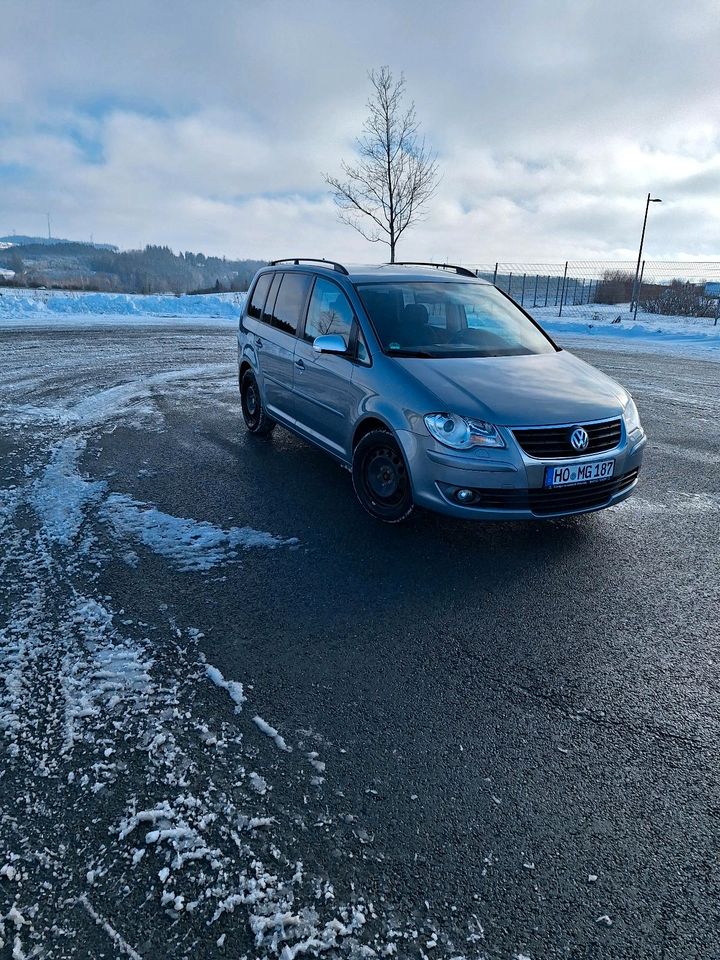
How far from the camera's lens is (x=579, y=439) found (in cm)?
386

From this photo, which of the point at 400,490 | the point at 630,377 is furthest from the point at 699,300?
the point at 400,490

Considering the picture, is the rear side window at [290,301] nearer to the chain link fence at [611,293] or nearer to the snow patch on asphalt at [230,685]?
the snow patch on asphalt at [230,685]

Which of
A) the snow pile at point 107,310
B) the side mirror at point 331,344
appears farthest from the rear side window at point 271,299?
the snow pile at point 107,310

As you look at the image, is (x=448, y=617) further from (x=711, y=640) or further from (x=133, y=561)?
(x=133, y=561)

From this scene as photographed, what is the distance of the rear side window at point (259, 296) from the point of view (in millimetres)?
6598

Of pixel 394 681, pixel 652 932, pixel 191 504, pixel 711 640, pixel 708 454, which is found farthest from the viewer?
pixel 708 454

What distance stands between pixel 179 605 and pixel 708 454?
19.1 feet

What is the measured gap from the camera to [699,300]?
27.9m

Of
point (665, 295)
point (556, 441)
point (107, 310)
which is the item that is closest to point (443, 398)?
point (556, 441)

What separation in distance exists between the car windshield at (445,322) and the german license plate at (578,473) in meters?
1.27

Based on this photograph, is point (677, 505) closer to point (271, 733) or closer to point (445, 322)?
point (445, 322)

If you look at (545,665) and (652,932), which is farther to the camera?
(545,665)

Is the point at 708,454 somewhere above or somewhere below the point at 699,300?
below

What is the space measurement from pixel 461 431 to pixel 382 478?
85 cm
